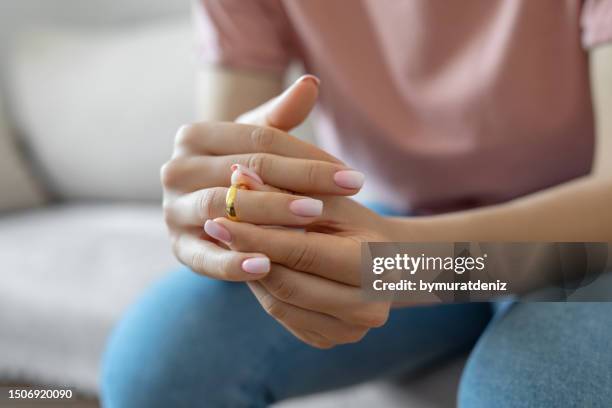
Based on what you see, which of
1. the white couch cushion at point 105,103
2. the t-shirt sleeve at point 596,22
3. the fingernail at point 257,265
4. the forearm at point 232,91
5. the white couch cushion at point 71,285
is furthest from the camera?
the white couch cushion at point 105,103

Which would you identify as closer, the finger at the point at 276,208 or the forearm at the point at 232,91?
the finger at the point at 276,208

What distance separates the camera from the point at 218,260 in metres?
0.31

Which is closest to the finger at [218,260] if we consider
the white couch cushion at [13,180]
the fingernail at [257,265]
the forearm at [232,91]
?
the fingernail at [257,265]

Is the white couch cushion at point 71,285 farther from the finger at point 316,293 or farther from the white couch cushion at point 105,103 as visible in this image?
the finger at point 316,293

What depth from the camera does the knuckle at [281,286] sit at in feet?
0.99

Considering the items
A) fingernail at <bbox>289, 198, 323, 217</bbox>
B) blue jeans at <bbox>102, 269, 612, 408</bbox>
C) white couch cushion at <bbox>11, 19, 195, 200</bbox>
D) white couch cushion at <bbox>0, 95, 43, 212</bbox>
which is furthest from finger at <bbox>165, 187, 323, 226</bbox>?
white couch cushion at <bbox>0, 95, 43, 212</bbox>

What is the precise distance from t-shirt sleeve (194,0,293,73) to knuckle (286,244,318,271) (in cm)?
27

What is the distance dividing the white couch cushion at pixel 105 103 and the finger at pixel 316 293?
634 mm

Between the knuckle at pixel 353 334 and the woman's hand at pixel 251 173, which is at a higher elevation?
the woman's hand at pixel 251 173

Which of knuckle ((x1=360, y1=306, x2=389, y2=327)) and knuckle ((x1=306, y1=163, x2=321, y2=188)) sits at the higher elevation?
knuckle ((x1=306, y1=163, x2=321, y2=188))

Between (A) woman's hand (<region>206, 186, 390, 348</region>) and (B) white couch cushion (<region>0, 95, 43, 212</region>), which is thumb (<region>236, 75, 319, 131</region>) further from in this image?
(B) white couch cushion (<region>0, 95, 43, 212</region>)

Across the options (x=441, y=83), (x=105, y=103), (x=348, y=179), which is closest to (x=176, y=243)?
(x=348, y=179)

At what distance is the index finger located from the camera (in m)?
0.31

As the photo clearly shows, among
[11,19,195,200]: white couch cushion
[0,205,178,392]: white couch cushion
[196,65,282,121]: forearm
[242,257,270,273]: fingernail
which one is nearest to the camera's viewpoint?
[242,257,270,273]: fingernail
